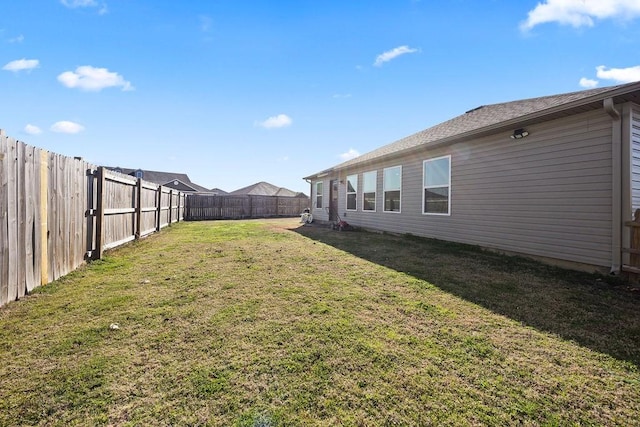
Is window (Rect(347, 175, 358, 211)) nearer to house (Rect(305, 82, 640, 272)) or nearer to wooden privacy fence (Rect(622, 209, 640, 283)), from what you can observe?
house (Rect(305, 82, 640, 272))

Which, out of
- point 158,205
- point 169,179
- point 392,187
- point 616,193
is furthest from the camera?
point 169,179

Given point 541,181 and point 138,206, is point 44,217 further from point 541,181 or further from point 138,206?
point 541,181

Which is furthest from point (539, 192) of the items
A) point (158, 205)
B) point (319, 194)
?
point (319, 194)

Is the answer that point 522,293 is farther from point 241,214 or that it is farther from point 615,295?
point 241,214

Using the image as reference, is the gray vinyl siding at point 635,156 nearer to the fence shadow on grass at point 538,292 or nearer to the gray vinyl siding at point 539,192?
the gray vinyl siding at point 539,192

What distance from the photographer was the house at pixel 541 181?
14.2 feet

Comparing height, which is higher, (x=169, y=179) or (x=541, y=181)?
(x=169, y=179)

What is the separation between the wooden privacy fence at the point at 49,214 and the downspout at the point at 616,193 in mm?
7915

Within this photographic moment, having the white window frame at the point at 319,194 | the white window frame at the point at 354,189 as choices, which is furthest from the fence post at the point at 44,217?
the white window frame at the point at 319,194

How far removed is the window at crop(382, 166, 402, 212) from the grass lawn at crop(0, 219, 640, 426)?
5225 millimetres

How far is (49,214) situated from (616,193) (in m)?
8.26

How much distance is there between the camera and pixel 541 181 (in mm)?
5375

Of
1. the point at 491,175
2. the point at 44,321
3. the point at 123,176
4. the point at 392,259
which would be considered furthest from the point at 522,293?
the point at 123,176

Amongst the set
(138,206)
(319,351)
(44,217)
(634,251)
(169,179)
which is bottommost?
(319,351)
